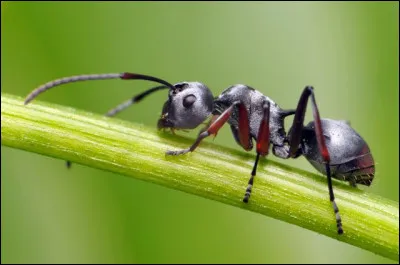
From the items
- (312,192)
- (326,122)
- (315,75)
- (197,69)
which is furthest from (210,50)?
(312,192)

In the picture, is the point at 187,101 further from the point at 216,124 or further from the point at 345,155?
the point at 345,155

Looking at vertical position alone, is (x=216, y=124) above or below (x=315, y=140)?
above

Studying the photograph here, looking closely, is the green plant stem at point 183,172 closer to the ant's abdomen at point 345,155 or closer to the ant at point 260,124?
the ant at point 260,124

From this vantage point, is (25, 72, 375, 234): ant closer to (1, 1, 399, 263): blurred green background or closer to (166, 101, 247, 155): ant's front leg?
(166, 101, 247, 155): ant's front leg

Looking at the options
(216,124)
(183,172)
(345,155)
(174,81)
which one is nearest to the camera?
(183,172)

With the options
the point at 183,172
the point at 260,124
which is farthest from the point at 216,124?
the point at 183,172

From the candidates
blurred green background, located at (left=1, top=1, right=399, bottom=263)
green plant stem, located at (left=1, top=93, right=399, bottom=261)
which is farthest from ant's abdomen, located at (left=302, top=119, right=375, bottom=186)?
green plant stem, located at (left=1, top=93, right=399, bottom=261)
